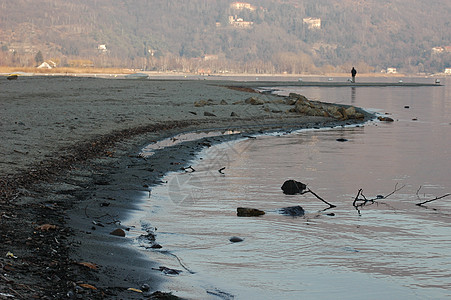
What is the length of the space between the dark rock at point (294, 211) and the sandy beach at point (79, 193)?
2.70m

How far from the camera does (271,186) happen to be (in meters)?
13.7

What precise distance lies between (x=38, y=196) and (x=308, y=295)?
533cm

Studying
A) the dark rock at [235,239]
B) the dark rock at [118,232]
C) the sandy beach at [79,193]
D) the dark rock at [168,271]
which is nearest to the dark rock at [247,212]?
the dark rock at [235,239]

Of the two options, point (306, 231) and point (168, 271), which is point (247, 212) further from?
point (168, 271)

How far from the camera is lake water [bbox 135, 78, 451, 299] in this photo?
7086mm

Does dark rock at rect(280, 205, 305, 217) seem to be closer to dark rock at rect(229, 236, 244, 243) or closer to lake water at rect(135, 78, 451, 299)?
lake water at rect(135, 78, 451, 299)

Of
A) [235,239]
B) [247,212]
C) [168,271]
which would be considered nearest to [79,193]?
[247,212]

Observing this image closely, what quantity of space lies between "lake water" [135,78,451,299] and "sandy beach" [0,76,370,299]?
540 mm

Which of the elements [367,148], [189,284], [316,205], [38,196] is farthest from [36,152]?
[367,148]

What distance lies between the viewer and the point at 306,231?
9.51 meters

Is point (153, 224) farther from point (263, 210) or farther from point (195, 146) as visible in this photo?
point (195, 146)

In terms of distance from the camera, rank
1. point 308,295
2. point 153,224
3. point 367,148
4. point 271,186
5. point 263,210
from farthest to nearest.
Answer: point 367,148 < point 271,186 < point 263,210 < point 153,224 < point 308,295

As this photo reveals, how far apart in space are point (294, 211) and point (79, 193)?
13.0ft

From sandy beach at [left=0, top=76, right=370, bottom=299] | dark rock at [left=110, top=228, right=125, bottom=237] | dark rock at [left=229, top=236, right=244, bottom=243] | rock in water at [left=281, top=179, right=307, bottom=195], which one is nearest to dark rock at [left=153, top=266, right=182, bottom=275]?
sandy beach at [left=0, top=76, right=370, bottom=299]
